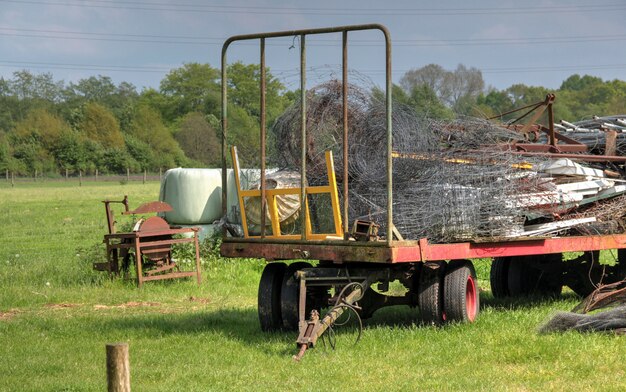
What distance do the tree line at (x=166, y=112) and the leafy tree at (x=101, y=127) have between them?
0.09 meters

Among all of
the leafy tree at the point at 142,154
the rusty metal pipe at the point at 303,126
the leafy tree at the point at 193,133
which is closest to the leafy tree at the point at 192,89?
the leafy tree at the point at 193,133

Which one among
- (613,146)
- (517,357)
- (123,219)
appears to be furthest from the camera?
(123,219)

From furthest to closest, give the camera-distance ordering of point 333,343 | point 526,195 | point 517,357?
1. point 526,195
2. point 333,343
3. point 517,357

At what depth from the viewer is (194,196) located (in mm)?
18484

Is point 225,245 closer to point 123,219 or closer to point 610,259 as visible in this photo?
point 610,259

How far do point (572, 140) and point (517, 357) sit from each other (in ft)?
16.7

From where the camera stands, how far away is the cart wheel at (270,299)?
10.6 meters

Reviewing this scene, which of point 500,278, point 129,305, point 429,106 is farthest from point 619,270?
point 129,305

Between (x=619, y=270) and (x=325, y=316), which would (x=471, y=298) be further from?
(x=619, y=270)

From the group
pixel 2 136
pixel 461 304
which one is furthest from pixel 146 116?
pixel 461 304

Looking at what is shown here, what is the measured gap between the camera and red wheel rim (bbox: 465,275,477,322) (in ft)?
35.2

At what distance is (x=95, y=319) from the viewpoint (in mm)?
11977

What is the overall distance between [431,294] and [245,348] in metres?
2.09

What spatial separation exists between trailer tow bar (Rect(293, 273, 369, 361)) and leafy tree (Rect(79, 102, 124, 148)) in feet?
260
